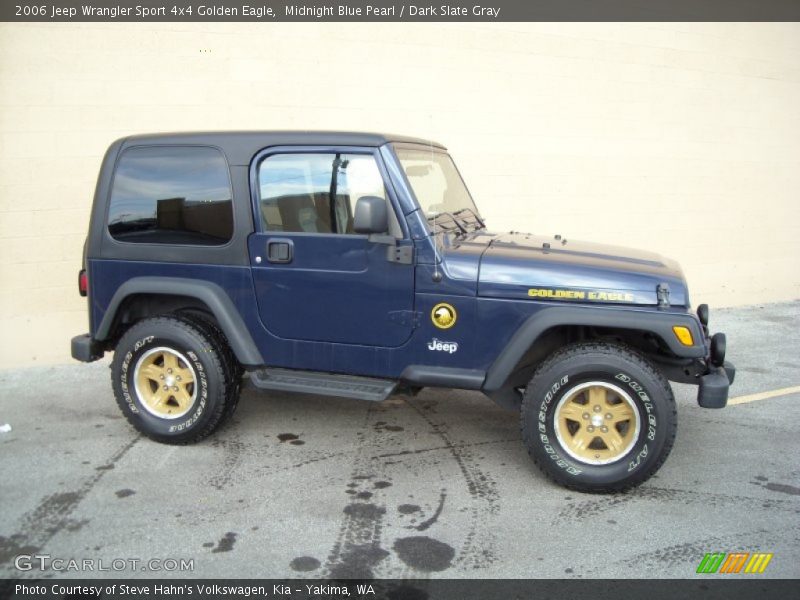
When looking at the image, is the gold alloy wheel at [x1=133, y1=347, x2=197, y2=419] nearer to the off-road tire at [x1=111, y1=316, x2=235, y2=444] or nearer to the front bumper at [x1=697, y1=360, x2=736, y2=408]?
the off-road tire at [x1=111, y1=316, x2=235, y2=444]

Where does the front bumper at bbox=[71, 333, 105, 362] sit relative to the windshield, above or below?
below

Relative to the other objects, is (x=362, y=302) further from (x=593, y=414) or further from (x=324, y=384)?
(x=593, y=414)

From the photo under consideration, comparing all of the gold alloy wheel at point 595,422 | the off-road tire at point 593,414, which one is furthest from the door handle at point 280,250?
the gold alloy wheel at point 595,422

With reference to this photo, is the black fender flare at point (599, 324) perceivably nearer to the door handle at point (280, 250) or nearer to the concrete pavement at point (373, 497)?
the concrete pavement at point (373, 497)

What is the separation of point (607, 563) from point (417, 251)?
1861 mm

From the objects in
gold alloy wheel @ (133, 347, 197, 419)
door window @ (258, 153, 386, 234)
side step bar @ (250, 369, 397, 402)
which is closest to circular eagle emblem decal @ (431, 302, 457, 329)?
side step bar @ (250, 369, 397, 402)

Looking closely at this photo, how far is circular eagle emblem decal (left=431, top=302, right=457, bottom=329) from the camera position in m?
4.03

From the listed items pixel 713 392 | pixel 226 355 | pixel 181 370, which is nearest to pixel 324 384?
pixel 226 355

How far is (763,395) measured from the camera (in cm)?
571

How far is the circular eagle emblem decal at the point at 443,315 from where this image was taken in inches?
159

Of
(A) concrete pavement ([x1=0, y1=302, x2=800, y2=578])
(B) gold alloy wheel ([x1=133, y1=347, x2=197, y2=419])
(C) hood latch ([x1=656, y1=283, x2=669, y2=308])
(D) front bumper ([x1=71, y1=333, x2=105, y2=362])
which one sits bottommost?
(A) concrete pavement ([x1=0, y1=302, x2=800, y2=578])

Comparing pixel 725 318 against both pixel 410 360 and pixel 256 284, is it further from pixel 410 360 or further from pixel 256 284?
pixel 256 284

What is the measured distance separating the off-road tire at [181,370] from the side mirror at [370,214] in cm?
128

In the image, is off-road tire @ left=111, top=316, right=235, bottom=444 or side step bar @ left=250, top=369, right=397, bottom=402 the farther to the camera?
off-road tire @ left=111, top=316, right=235, bottom=444
